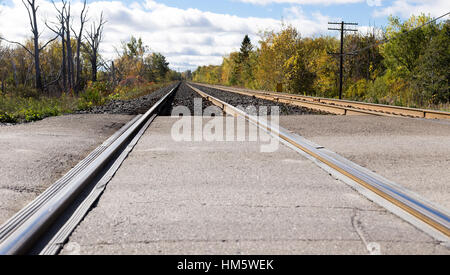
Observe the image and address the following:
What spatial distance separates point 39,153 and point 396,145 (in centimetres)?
565

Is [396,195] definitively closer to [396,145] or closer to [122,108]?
[396,145]

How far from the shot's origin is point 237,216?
322 cm

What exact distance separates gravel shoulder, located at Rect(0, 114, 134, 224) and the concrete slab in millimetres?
781

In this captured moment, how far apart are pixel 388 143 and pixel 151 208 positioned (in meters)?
4.99

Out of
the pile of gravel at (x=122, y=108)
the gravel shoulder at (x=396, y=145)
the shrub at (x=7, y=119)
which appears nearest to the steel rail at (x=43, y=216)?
the gravel shoulder at (x=396, y=145)

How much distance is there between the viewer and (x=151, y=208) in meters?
3.43

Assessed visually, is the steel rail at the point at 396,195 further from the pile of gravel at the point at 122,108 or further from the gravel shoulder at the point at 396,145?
the pile of gravel at the point at 122,108

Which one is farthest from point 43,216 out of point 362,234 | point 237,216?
point 362,234

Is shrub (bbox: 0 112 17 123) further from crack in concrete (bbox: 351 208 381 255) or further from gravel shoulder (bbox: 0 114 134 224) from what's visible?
crack in concrete (bbox: 351 208 381 255)

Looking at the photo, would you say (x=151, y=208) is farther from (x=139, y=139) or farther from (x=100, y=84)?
(x=100, y=84)

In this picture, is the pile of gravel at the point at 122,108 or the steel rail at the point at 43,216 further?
the pile of gravel at the point at 122,108

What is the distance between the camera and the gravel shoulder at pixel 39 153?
155 inches

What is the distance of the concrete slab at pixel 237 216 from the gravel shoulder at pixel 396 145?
2.65 feet
